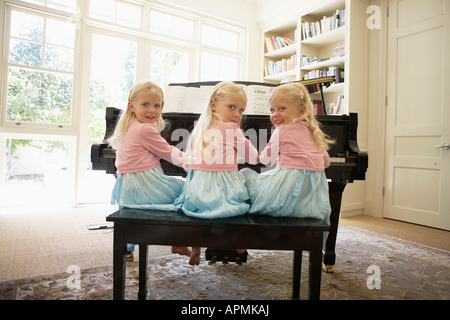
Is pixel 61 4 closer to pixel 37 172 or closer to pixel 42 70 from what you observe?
pixel 42 70

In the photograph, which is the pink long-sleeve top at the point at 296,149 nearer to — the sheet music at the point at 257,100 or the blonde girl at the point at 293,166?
the blonde girl at the point at 293,166

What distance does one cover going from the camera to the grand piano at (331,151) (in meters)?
1.85

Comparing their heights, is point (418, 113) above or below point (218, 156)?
above

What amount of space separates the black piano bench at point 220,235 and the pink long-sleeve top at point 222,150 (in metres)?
0.30

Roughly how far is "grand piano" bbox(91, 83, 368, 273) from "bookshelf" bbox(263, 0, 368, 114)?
1.83 meters

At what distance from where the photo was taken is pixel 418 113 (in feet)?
11.5

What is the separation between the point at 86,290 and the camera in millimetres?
1601

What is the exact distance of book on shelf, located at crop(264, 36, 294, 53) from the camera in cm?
483

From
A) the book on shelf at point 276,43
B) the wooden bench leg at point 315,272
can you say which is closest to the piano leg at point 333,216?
the wooden bench leg at point 315,272

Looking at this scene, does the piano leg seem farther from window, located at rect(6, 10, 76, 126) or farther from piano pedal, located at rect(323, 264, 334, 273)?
window, located at rect(6, 10, 76, 126)

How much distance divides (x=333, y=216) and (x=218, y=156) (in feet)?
3.14

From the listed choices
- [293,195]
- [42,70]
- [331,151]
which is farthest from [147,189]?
[42,70]

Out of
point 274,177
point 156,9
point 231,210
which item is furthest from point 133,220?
point 156,9
